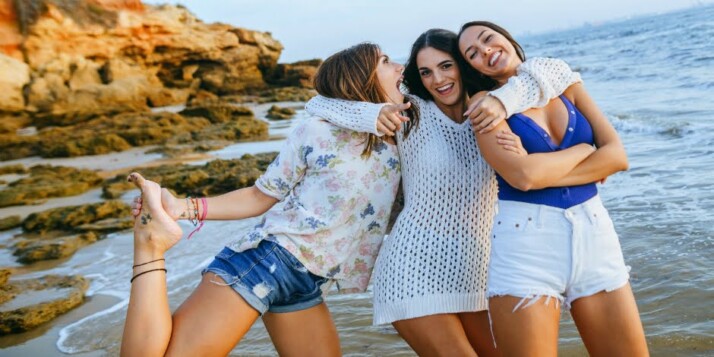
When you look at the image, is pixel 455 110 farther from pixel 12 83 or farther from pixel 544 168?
pixel 12 83

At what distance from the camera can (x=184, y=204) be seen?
3418mm

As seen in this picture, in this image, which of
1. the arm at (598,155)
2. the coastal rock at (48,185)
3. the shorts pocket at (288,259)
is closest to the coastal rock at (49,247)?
the coastal rock at (48,185)

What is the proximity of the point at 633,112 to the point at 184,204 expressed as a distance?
11.9 m

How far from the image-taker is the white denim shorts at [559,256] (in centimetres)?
277

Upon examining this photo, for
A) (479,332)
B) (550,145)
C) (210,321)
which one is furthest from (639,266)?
(210,321)

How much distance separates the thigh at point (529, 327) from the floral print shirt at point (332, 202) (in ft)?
2.74

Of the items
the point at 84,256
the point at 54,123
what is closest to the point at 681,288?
the point at 84,256

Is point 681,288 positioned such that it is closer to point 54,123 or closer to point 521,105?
point 521,105

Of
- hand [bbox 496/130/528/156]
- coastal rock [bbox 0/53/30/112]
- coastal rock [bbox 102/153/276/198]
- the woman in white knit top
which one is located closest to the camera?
hand [bbox 496/130/528/156]

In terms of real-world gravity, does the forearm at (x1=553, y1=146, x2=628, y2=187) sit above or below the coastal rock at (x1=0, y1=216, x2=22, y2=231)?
above

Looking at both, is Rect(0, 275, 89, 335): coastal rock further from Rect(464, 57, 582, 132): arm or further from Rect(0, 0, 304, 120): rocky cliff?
Rect(0, 0, 304, 120): rocky cliff

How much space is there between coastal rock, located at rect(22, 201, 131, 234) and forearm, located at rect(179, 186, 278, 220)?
5132mm

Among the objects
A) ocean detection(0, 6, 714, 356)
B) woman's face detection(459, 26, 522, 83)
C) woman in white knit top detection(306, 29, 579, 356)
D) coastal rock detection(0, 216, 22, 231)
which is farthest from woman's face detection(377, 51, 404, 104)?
coastal rock detection(0, 216, 22, 231)

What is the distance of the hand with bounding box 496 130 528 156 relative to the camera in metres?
2.84
